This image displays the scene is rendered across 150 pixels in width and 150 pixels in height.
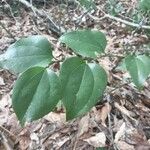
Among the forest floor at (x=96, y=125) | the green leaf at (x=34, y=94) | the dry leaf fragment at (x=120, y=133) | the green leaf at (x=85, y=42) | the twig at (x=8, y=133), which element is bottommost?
the twig at (x=8, y=133)

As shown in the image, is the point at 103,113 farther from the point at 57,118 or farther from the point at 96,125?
the point at 57,118

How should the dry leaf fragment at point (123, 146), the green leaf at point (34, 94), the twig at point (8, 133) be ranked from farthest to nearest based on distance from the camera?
the twig at point (8, 133)
the dry leaf fragment at point (123, 146)
the green leaf at point (34, 94)

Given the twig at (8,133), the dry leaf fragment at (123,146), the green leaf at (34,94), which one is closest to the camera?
the green leaf at (34,94)

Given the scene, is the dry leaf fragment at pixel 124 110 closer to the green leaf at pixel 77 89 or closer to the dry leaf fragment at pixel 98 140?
the dry leaf fragment at pixel 98 140

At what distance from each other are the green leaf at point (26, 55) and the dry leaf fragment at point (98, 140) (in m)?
0.71

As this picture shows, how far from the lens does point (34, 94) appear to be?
2.69 ft

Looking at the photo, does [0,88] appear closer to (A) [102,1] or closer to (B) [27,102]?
(B) [27,102]

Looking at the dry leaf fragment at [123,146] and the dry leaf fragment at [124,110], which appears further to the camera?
the dry leaf fragment at [124,110]

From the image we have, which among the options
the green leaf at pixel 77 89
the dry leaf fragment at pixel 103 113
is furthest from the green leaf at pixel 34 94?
the dry leaf fragment at pixel 103 113

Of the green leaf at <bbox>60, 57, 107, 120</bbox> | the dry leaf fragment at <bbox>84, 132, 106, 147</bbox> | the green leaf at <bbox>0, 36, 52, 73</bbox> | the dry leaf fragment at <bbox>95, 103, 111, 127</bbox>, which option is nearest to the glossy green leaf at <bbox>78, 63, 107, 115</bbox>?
the green leaf at <bbox>60, 57, 107, 120</bbox>

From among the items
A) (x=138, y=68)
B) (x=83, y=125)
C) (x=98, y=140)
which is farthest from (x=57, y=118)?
(x=138, y=68)

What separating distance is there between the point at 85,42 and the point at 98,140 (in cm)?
70

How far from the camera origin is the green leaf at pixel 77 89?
2.71ft

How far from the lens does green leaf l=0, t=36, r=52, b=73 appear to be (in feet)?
2.87
